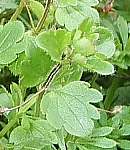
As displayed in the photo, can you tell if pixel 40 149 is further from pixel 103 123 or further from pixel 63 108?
pixel 103 123

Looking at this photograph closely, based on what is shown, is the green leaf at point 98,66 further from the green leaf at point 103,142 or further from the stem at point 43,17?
the green leaf at point 103,142

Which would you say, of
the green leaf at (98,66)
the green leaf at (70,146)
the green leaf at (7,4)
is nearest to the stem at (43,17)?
the green leaf at (98,66)

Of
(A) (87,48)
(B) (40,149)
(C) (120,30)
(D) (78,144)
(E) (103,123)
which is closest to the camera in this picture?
(A) (87,48)

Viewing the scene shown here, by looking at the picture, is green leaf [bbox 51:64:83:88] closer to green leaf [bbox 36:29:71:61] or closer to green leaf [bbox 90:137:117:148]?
green leaf [bbox 36:29:71:61]

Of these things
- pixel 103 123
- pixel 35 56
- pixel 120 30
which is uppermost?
pixel 35 56

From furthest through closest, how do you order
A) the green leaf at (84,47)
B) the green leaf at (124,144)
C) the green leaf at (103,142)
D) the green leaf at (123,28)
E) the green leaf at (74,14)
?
the green leaf at (123,28)
the green leaf at (124,144)
the green leaf at (103,142)
the green leaf at (74,14)
the green leaf at (84,47)

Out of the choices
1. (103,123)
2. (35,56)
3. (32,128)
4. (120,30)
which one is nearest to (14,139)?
(32,128)

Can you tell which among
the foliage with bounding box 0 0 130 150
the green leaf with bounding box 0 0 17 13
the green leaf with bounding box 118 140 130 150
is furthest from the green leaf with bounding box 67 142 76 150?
the green leaf with bounding box 0 0 17 13
